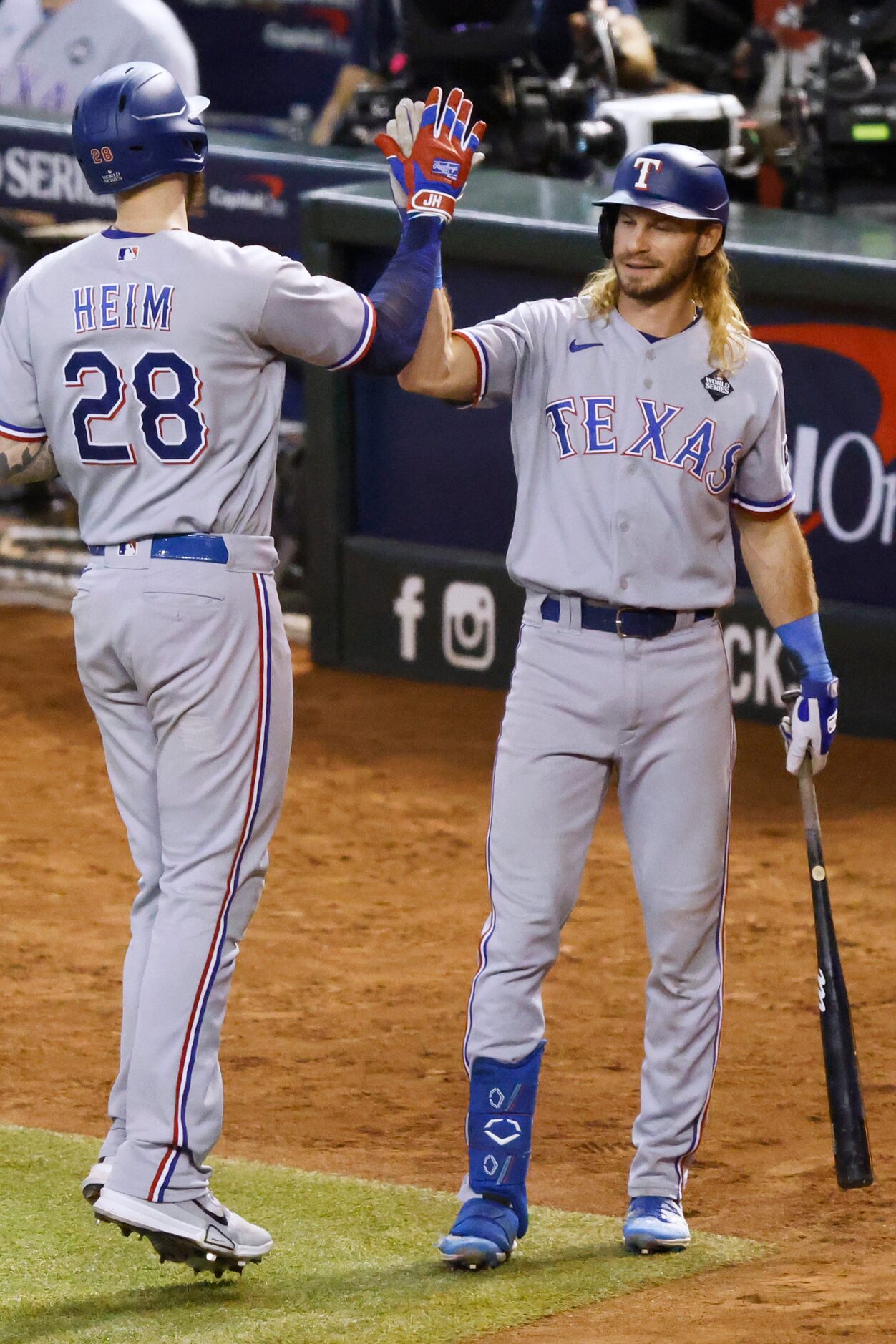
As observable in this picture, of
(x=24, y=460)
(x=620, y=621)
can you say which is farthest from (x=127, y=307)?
(x=620, y=621)

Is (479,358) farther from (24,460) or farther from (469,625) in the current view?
(469,625)

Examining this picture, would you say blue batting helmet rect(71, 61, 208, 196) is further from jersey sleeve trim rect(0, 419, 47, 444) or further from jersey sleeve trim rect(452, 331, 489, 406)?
jersey sleeve trim rect(452, 331, 489, 406)

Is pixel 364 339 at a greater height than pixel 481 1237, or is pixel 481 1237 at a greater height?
pixel 364 339

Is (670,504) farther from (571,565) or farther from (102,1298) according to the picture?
(102,1298)

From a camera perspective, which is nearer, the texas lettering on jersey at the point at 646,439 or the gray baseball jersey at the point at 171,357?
the gray baseball jersey at the point at 171,357

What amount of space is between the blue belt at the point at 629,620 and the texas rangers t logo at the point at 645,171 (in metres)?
0.78

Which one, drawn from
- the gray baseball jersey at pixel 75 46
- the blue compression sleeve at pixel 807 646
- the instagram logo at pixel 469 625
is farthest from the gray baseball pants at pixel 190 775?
the gray baseball jersey at pixel 75 46

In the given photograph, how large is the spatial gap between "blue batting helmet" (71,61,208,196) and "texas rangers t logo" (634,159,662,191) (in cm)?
82

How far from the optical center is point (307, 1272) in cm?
416

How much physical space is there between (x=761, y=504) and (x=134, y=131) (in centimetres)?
137

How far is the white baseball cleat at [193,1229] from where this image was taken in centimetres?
389

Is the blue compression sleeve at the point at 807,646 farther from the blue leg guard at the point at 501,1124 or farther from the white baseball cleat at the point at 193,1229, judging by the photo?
the white baseball cleat at the point at 193,1229

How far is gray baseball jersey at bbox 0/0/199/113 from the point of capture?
1039cm

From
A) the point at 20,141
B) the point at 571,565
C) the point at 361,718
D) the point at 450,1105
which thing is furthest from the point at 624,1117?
the point at 20,141
